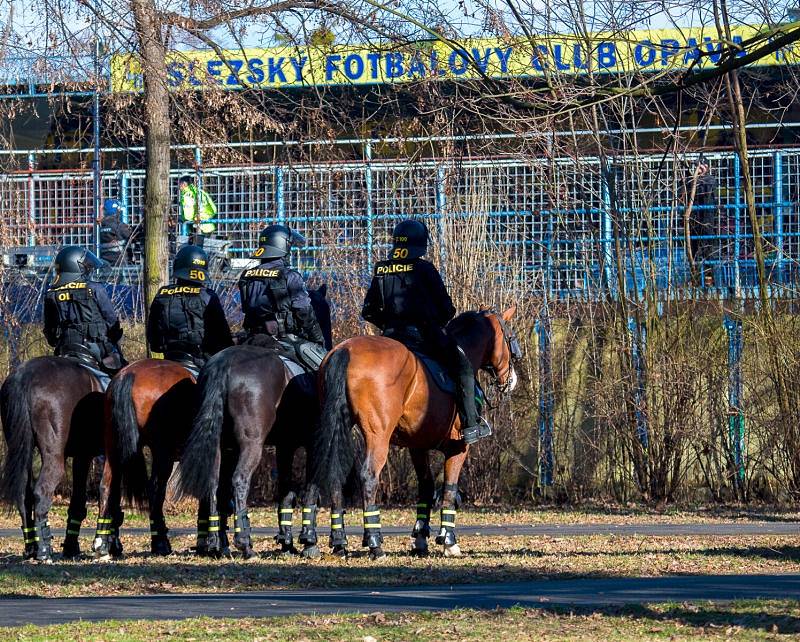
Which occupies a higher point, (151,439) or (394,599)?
(151,439)

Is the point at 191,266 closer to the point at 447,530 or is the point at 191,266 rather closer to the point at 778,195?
the point at 447,530

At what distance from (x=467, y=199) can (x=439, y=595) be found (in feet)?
35.3

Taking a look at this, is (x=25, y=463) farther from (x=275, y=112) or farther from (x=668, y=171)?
(x=668, y=171)

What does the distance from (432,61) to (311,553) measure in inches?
263

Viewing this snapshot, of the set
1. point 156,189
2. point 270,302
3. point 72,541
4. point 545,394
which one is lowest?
point 72,541

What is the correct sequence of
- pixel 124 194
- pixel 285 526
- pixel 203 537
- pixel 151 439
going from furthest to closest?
pixel 124 194
pixel 285 526
pixel 151 439
pixel 203 537

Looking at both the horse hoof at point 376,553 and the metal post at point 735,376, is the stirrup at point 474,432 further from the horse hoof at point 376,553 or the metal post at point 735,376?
the metal post at point 735,376

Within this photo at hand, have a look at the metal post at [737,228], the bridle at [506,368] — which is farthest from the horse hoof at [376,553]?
the metal post at [737,228]

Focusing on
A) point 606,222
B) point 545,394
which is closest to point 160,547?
point 545,394

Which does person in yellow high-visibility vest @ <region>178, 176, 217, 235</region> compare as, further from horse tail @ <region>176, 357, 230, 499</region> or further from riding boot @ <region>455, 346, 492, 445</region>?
riding boot @ <region>455, 346, 492, 445</region>

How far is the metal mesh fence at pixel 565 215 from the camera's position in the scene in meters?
19.6

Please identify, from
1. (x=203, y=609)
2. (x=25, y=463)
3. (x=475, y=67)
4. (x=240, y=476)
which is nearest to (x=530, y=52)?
(x=475, y=67)

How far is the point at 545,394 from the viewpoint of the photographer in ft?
66.0

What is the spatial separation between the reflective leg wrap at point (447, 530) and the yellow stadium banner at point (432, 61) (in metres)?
4.05
